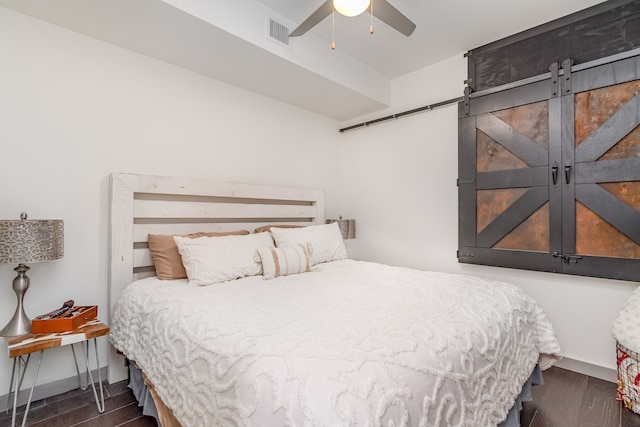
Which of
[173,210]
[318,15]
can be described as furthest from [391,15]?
[173,210]

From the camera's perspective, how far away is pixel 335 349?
105 centimetres

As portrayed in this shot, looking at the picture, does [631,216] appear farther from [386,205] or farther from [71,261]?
[71,261]

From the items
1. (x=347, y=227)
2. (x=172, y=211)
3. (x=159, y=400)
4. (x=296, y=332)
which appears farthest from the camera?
(x=347, y=227)

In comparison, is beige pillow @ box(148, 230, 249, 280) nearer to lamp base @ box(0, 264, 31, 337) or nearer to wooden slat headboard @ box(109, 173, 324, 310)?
wooden slat headboard @ box(109, 173, 324, 310)

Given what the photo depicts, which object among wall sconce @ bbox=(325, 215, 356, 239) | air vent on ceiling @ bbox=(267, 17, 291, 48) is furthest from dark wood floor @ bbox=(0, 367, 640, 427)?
air vent on ceiling @ bbox=(267, 17, 291, 48)

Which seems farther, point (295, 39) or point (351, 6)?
point (295, 39)

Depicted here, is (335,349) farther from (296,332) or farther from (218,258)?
(218,258)

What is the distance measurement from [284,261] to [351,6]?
173 cm

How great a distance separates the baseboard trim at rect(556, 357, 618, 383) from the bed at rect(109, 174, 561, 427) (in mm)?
819

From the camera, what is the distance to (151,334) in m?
1.62

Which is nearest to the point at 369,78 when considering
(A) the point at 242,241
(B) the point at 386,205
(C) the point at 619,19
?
(B) the point at 386,205

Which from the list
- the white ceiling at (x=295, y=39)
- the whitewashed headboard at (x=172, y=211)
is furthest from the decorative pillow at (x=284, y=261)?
the white ceiling at (x=295, y=39)

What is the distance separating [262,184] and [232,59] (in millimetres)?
1203

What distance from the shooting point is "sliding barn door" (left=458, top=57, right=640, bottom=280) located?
218 cm
